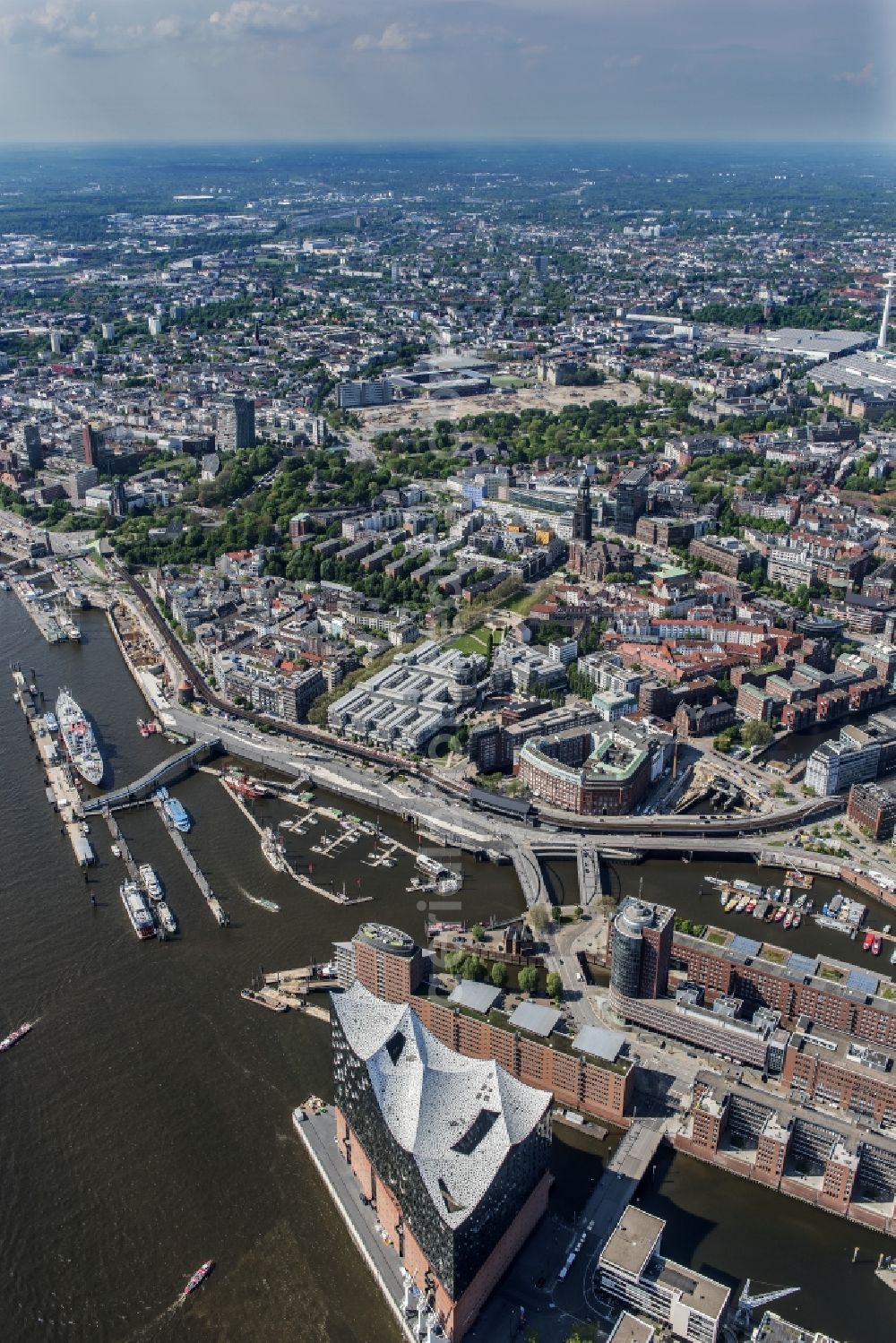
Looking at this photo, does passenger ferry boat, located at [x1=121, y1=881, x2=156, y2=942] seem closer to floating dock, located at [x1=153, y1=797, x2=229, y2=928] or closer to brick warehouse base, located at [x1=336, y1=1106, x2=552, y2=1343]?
floating dock, located at [x1=153, y1=797, x2=229, y2=928]

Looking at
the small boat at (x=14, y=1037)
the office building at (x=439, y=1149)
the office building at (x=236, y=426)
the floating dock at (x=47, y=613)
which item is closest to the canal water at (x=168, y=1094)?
the small boat at (x=14, y=1037)

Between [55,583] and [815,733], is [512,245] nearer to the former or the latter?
[55,583]

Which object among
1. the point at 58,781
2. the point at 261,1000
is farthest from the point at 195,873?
the point at 58,781

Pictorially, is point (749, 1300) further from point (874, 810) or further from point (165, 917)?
point (165, 917)

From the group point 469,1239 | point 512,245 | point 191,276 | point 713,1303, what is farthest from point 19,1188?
point 512,245

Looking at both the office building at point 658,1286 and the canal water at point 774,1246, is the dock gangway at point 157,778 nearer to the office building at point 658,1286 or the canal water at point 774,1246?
the canal water at point 774,1246
